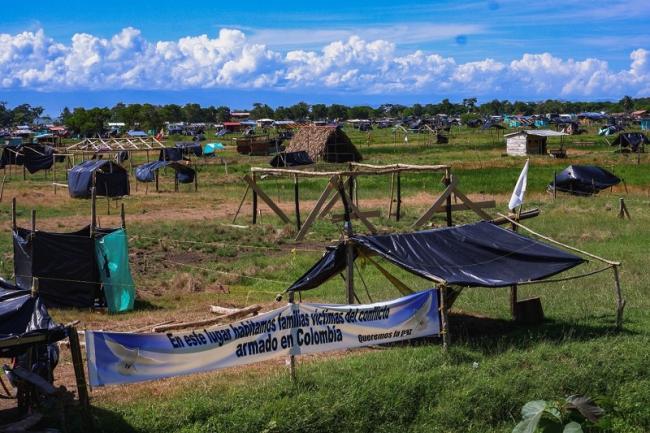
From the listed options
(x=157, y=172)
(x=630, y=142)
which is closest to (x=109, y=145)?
(x=157, y=172)

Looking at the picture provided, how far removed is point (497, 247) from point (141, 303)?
8.12 m

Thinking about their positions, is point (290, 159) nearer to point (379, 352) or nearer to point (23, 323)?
point (379, 352)

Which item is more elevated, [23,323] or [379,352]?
[23,323]

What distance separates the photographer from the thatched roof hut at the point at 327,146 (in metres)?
62.6

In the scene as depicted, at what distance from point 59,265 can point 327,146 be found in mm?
45556

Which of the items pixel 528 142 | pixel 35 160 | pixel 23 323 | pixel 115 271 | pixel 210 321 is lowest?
pixel 210 321

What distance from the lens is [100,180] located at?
35781mm

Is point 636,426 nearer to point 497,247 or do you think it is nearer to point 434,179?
point 497,247

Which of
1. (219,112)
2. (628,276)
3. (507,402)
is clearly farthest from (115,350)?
(219,112)

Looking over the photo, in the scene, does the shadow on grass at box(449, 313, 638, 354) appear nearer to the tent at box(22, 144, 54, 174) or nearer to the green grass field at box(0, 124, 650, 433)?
the green grass field at box(0, 124, 650, 433)

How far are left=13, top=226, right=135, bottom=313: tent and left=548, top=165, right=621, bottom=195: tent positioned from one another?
26.9 meters

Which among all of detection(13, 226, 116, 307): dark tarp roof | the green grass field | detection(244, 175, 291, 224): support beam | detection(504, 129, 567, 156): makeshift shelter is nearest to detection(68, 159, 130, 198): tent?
the green grass field

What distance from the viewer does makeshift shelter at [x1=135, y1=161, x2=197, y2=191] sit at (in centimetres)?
4375

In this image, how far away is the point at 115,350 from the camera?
33.1 ft
